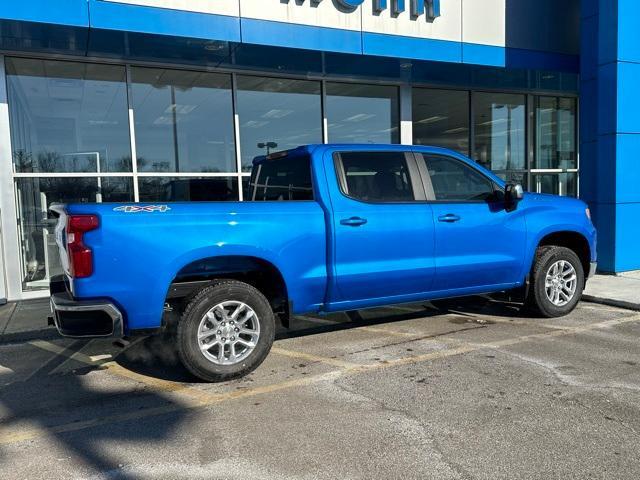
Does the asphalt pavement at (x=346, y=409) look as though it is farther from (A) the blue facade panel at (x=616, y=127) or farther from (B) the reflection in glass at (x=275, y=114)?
(B) the reflection in glass at (x=275, y=114)

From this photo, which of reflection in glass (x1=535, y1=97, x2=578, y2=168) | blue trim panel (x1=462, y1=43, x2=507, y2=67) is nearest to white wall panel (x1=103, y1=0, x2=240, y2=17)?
blue trim panel (x1=462, y1=43, x2=507, y2=67)

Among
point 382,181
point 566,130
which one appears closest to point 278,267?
point 382,181

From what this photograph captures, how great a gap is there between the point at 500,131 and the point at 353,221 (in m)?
8.96

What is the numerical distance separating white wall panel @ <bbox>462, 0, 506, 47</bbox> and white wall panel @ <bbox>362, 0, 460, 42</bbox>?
0.15 metres

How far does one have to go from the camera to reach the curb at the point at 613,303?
7.10 m

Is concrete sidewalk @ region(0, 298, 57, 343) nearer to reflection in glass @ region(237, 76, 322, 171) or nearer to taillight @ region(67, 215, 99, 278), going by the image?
taillight @ region(67, 215, 99, 278)

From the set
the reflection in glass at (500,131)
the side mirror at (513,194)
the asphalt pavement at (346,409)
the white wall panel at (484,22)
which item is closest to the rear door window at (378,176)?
Result: the side mirror at (513,194)

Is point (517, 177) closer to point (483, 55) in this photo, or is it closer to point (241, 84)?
point (483, 55)

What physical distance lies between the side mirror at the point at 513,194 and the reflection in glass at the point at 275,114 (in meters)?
5.49

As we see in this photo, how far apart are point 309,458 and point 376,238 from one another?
2434 millimetres

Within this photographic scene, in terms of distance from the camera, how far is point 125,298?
425cm

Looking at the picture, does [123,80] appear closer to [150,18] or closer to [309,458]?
[150,18]

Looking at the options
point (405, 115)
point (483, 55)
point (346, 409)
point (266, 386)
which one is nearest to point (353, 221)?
point (266, 386)

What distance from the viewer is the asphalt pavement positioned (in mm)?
3203
